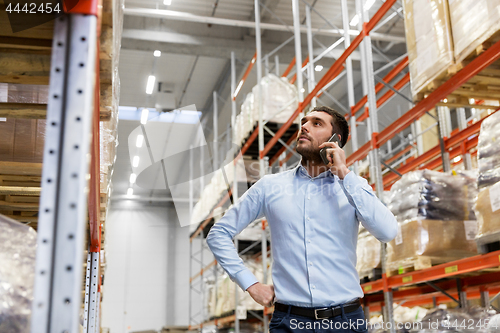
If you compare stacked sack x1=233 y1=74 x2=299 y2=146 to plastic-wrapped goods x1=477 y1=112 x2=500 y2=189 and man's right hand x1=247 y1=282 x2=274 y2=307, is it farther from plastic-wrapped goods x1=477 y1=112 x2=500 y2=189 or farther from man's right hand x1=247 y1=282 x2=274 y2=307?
man's right hand x1=247 y1=282 x2=274 y2=307

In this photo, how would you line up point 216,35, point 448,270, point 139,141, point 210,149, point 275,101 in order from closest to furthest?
1. point 139,141
2. point 448,270
3. point 210,149
4. point 275,101
5. point 216,35

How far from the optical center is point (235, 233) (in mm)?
2887

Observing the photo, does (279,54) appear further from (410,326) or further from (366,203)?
(366,203)

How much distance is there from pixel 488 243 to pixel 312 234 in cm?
204

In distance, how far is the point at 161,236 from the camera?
26.1 meters

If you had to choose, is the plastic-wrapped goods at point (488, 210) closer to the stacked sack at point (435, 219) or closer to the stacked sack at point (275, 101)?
the stacked sack at point (435, 219)

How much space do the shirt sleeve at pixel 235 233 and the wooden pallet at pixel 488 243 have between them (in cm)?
195

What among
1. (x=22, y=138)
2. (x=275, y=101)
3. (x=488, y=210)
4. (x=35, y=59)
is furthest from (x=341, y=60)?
(x=35, y=59)

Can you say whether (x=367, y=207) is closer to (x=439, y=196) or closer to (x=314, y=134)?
(x=314, y=134)

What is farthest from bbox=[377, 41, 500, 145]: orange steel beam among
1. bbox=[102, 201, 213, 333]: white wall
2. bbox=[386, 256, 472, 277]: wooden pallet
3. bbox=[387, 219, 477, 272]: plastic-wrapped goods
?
bbox=[102, 201, 213, 333]: white wall

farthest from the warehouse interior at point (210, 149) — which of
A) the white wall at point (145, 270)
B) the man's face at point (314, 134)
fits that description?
the white wall at point (145, 270)

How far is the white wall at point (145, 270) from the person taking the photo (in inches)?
944

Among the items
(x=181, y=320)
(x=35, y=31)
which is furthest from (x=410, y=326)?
(x=181, y=320)

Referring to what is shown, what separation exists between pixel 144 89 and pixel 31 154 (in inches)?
543
